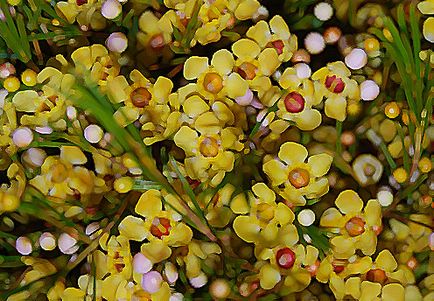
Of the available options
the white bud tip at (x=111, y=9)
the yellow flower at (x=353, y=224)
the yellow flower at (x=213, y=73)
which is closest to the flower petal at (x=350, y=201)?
the yellow flower at (x=353, y=224)

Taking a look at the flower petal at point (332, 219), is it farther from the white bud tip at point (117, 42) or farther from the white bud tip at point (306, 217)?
the white bud tip at point (117, 42)

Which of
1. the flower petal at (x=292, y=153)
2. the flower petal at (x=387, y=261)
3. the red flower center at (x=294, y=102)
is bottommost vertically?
the flower petal at (x=387, y=261)

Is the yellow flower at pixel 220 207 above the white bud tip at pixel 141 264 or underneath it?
above

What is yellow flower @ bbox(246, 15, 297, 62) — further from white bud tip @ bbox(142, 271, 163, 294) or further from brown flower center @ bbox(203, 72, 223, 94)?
white bud tip @ bbox(142, 271, 163, 294)

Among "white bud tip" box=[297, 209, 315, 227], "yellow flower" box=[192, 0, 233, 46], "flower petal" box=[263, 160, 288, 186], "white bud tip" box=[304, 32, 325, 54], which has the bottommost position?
"white bud tip" box=[297, 209, 315, 227]

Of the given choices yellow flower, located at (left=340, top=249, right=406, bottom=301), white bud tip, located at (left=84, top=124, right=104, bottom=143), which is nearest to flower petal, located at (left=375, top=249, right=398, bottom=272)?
yellow flower, located at (left=340, top=249, right=406, bottom=301)

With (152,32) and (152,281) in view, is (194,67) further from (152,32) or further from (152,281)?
(152,281)

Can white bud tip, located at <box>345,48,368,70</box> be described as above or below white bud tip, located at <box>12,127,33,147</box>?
above

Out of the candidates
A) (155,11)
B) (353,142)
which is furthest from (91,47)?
(353,142)
